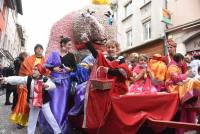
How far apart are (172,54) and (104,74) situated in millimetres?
1470

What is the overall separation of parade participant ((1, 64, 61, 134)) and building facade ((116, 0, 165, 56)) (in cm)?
1191

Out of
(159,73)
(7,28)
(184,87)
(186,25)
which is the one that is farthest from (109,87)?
(7,28)

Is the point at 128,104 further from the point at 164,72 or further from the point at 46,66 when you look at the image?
the point at 46,66

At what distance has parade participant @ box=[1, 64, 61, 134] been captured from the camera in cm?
498

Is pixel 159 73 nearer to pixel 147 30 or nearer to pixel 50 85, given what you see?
pixel 50 85

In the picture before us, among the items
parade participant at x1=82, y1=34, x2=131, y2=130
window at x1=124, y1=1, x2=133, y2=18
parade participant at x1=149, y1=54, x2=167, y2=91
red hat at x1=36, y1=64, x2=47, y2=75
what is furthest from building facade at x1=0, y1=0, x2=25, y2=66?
parade participant at x1=82, y1=34, x2=131, y2=130

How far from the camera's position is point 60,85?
5.41 metres

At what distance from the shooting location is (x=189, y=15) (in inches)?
578

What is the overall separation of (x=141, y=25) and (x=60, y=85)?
594 inches

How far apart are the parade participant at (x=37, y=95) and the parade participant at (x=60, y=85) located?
20 cm

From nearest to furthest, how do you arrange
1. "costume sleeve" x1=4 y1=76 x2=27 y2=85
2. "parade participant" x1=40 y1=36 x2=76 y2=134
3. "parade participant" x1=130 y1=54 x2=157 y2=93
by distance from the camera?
1. "costume sleeve" x1=4 y1=76 x2=27 y2=85
2. "parade participant" x1=130 y1=54 x2=157 y2=93
3. "parade participant" x1=40 y1=36 x2=76 y2=134

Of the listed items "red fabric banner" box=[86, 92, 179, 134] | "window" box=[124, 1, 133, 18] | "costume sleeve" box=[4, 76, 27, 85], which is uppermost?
"window" box=[124, 1, 133, 18]

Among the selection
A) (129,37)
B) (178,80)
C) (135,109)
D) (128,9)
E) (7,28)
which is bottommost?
(135,109)

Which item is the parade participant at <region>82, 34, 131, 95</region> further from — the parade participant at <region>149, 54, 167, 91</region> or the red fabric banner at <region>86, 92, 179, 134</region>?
the parade participant at <region>149, 54, 167, 91</region>
